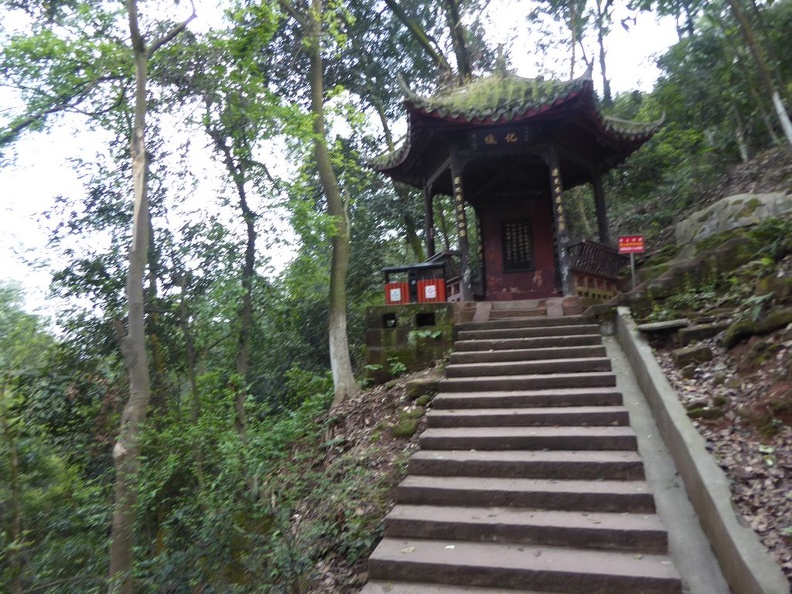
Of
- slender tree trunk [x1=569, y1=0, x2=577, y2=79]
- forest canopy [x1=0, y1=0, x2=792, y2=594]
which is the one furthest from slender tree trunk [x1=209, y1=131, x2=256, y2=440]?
slender tree trunk [x1=569, y1=0, x2=577, y2=79]

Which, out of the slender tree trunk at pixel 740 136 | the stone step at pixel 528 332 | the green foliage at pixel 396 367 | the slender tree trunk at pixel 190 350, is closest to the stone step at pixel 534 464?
the stone step at pixel 528 332

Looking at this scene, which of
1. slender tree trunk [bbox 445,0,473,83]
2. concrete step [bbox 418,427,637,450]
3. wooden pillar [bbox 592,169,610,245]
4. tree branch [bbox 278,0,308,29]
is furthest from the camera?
slender tree trunk [bbox 445,0,473,83]

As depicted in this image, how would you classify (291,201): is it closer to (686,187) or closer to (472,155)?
(472,155)

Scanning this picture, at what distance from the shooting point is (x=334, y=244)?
938 centimetres

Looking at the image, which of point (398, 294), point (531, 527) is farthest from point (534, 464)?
point (398, 294)

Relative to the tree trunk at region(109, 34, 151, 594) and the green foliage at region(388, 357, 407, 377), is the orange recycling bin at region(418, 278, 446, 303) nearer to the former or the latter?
the green foliage at region(388, 357, 407, 377)

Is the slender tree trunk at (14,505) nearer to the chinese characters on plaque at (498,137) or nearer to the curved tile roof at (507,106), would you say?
the curved tile roof at (507,106)

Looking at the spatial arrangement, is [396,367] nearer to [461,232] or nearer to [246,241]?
[461,232]

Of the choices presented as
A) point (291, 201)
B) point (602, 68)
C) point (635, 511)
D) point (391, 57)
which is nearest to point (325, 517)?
point (635, 511)

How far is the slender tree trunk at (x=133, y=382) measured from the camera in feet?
17.3

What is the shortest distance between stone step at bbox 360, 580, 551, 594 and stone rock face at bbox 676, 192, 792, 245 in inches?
299

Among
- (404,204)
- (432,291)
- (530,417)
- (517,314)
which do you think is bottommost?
(530,417)

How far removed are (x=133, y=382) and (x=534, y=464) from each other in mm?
4538

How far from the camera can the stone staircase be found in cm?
351
